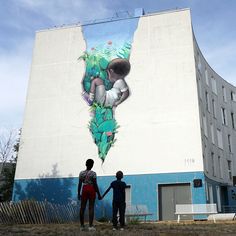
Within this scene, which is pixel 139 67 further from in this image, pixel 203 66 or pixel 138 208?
pixel 138 208

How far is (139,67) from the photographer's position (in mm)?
28656

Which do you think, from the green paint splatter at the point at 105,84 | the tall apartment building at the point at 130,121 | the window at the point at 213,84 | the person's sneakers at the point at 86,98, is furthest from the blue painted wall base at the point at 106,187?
the window at the point at 213,84

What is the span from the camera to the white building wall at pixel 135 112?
2575 cm

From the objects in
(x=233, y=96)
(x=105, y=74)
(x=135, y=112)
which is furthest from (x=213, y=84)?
(x=105, y=74)

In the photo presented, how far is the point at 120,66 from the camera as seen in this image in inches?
1147

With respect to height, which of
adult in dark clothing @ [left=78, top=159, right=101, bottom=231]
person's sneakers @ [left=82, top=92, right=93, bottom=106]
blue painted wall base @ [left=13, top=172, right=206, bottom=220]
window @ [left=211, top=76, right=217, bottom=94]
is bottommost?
adult in dark clothing @ [left=78, top=159, right=101, bottom=231]

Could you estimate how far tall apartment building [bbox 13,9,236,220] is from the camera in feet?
83.0

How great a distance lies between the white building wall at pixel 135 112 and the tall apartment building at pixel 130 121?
0.25 feet

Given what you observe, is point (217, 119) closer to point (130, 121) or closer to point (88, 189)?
point (130, 121)

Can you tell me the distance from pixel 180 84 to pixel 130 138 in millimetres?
5675

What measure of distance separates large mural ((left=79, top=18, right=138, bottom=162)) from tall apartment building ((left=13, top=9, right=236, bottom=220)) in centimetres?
9

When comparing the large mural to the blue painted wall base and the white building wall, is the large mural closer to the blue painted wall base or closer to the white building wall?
the white building wall

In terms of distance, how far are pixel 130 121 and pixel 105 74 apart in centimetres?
485

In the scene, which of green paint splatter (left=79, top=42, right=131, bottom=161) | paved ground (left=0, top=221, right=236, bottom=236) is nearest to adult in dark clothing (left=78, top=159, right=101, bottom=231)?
paved ground (left=0, top=221, right=236, bottom=236)
